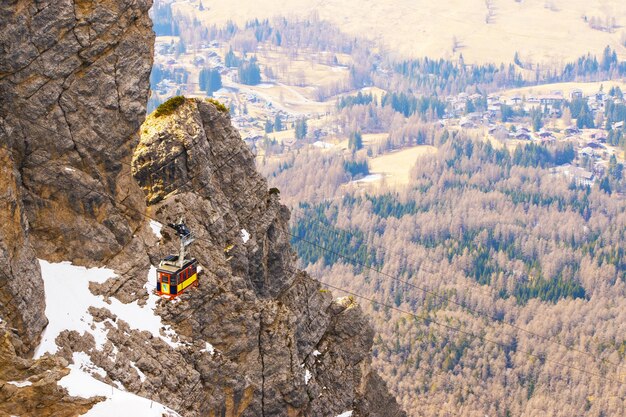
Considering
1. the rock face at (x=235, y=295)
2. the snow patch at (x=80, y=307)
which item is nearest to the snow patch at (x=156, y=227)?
the rock face at (x=235, y=295)

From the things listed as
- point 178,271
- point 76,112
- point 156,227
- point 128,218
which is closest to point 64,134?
point 76,112

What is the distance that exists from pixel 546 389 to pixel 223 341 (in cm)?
15297

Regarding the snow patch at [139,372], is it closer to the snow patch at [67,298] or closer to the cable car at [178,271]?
the snow patch at [67,298]

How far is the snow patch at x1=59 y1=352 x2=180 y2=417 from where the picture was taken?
4578 centimetres

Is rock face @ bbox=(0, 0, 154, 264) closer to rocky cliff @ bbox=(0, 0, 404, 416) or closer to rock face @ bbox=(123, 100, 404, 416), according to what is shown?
rocky cliff @ bbox=(0, 0, 404, 416)

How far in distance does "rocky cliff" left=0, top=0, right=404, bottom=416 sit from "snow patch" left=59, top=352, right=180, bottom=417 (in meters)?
0.56

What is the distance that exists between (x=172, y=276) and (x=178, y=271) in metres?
0.46

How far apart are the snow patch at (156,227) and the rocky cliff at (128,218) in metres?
0.13

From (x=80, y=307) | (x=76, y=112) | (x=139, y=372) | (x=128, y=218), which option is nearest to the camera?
(x=139, y=372)

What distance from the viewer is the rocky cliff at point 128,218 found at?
49625 millimetres

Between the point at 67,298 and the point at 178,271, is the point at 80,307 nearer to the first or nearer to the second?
the point at 67,298

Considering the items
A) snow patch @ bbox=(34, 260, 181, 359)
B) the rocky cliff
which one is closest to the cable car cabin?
snow patch @ bbox=(34, 260, 181, 359)

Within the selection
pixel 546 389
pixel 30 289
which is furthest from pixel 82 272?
pixel 546 389

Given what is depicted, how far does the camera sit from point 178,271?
2025 inches
